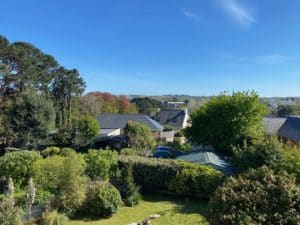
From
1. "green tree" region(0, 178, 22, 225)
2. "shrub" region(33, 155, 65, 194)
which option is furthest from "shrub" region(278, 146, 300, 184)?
"green tree" region(0, 178, 22, 225)

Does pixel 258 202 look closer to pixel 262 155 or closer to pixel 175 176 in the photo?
pixel 262 155

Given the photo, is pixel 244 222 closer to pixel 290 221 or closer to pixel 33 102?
pixel 290 221

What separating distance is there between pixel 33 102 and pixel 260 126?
1923cm

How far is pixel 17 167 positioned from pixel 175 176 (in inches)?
300

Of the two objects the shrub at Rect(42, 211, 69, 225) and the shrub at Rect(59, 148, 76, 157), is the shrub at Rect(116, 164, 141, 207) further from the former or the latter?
the shrub at Rect(42, 211, 69, 225)

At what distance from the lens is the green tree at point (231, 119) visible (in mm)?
20703

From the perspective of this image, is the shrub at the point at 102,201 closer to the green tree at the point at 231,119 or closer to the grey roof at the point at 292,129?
the green tree at the point at 231,119

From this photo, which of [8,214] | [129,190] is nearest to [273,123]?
[129,190]

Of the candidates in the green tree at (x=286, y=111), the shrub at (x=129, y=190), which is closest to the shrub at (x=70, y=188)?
the shrub at (x=129, y=190)

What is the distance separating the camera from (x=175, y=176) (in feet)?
47.5

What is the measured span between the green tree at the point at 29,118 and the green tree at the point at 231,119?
47.9ft

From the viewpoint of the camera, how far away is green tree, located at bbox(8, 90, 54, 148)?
2650cm

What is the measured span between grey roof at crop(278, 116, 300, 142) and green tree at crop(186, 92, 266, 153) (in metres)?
8.31

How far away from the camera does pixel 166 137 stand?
41281mm
